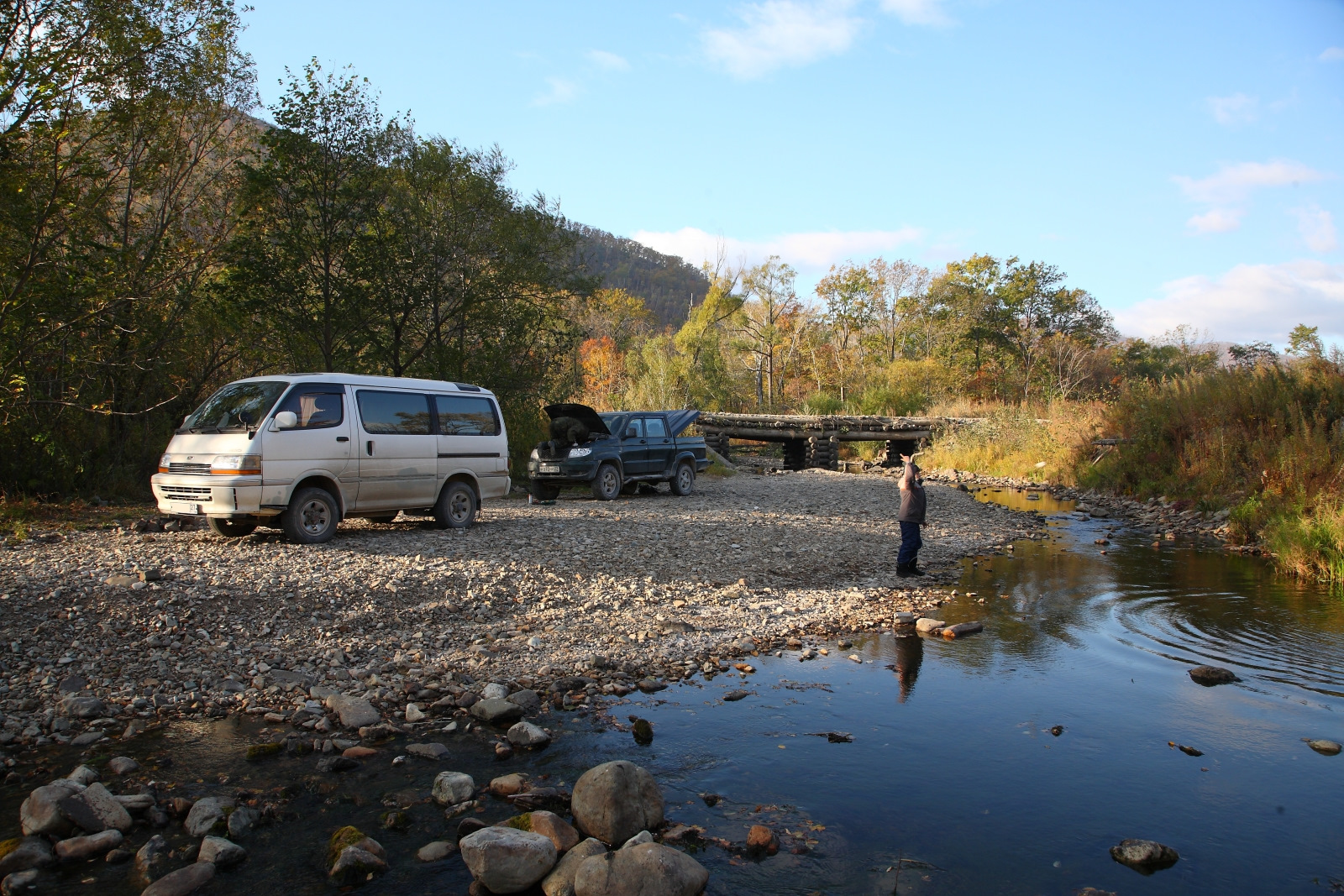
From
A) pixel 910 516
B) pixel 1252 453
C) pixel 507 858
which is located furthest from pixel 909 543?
pixel 1252 453

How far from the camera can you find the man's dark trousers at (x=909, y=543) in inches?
454

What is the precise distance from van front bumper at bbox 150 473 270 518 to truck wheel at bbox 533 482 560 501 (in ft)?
23.0

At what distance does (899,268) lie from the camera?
55719 millimetres

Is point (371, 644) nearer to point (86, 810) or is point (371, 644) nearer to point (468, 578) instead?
point (468, 578)

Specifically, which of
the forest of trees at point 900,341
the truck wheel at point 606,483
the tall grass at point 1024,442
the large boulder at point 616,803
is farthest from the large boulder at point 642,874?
the forest of trees at point 900,341

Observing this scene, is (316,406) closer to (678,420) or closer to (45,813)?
(45,813)

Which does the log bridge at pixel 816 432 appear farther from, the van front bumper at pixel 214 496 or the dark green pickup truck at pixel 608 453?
the van front bumper at pixel 214 496

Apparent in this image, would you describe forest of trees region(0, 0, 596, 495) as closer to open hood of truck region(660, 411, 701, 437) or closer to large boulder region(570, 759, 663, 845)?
open hood of truck region(660, 411, 701, 437)

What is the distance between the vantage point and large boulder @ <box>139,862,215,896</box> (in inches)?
152

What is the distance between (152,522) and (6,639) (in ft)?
17.1

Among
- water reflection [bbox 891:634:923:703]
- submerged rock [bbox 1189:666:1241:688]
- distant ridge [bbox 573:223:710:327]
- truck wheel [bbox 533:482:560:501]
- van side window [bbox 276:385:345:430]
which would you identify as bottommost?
submerged rock [bbox 1189:666:1241:688]

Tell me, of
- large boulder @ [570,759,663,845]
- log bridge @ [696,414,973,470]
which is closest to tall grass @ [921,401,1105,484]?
log bridge @ [696,414,973,470]

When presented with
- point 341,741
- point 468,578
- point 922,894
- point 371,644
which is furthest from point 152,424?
point 922,894

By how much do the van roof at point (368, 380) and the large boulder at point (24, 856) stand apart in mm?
6977
